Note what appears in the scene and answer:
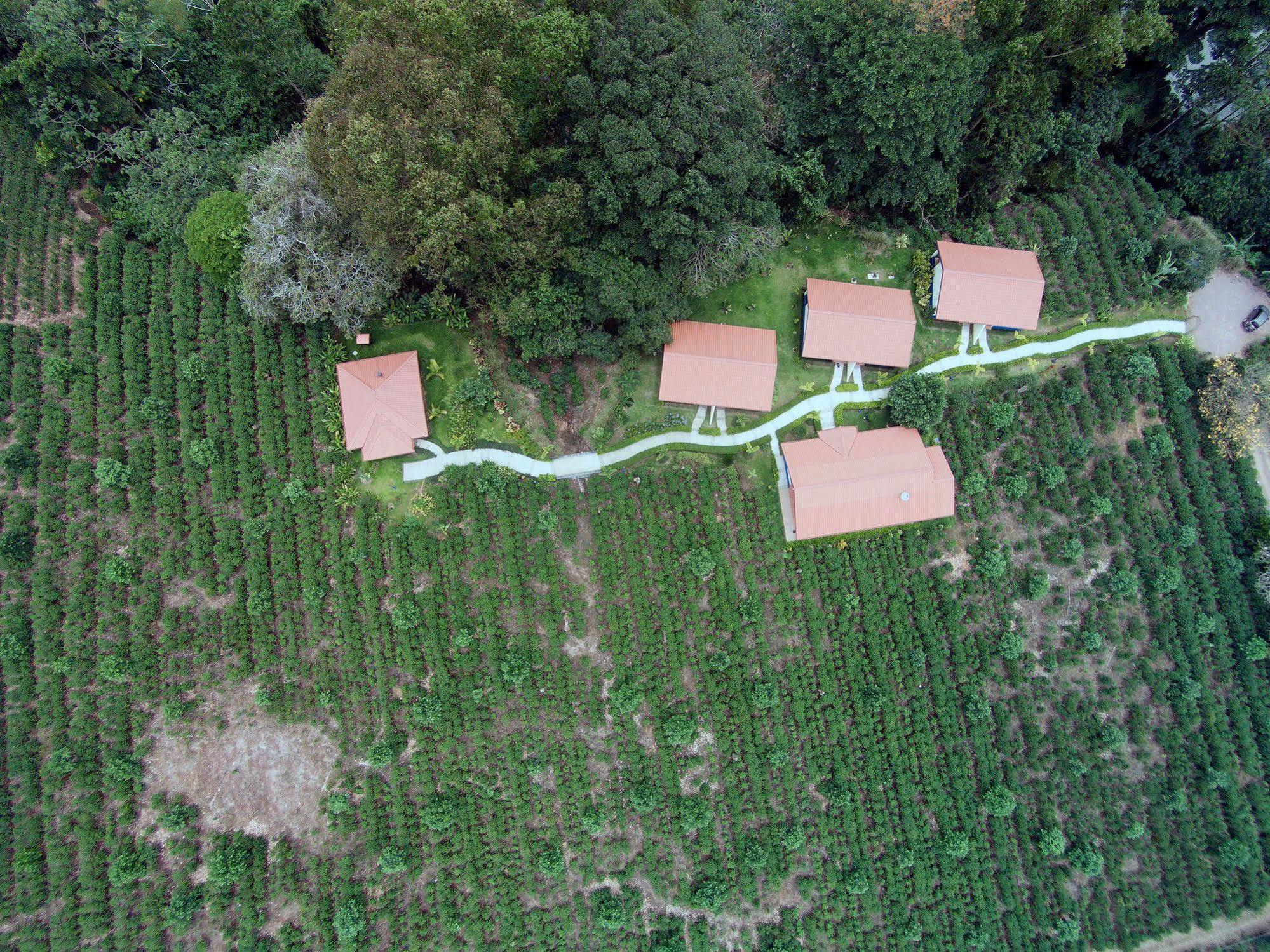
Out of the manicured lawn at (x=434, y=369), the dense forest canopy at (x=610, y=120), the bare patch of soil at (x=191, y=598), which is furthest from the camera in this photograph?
the manicured lawn at (x=434, y=369)

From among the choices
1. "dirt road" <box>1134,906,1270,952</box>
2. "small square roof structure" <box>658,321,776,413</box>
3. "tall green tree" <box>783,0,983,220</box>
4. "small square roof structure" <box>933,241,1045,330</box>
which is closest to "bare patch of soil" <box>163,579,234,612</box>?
"small square roof structure" <box>658,321,776,413</box>

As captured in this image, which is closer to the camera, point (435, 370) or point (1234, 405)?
point (435, 370)

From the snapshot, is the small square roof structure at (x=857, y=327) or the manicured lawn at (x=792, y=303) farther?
the manicured lawn at (x=792, y=303)

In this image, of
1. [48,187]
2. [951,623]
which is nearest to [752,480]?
[951,623]

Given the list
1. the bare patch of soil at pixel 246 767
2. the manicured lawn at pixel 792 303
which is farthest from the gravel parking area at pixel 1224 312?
the bare patch of soil at pixel 246 767

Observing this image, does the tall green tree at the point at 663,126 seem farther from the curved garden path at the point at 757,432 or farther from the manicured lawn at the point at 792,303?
the curved garden path at the point at 757,432

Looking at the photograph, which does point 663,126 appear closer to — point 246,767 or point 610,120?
point 610,120

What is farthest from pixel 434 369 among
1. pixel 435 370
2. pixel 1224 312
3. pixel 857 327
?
pixel 1224 312
